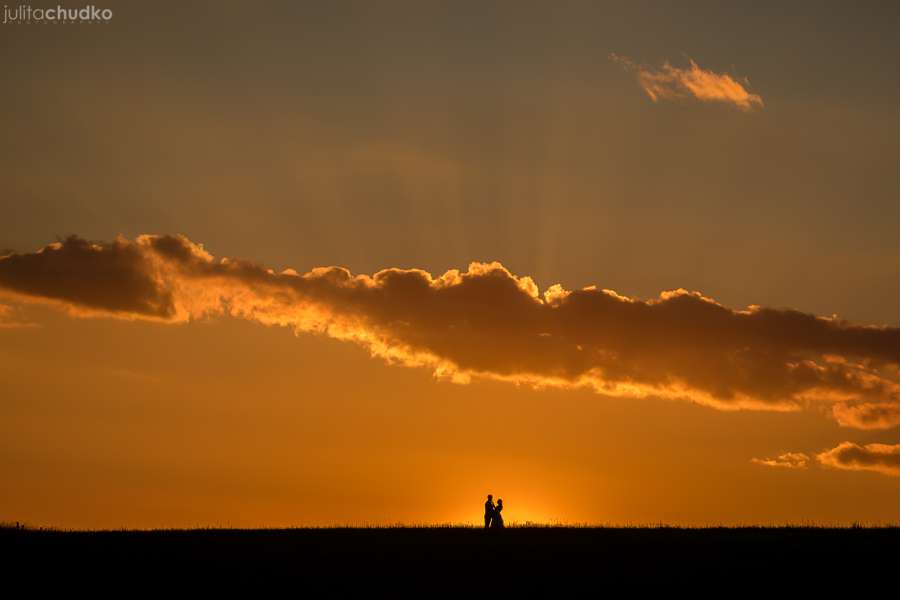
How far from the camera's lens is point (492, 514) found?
61188 mm

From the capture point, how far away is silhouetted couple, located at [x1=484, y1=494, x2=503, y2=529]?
6095cm

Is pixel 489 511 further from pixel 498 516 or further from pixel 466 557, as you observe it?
pixel 466 557

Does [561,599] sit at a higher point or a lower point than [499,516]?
lower

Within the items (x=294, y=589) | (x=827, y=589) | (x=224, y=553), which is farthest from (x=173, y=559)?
(x=827, y=589)

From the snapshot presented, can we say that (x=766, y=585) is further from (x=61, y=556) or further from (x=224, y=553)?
(x=61, y=556)

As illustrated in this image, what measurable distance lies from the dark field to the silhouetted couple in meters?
1.38

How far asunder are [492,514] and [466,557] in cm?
976

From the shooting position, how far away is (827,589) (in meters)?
45.1

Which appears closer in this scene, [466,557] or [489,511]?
[466,557]

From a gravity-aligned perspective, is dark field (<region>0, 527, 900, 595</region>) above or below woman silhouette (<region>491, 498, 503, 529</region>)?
below

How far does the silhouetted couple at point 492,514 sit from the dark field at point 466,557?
1.38 meters

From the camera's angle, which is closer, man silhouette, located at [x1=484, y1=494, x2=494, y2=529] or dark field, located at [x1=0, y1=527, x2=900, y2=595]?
dark field, located at [x1=0, y1=527, x2=900, y2=595]

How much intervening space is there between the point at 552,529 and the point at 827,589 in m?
17.9

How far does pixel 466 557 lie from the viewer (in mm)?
51531
